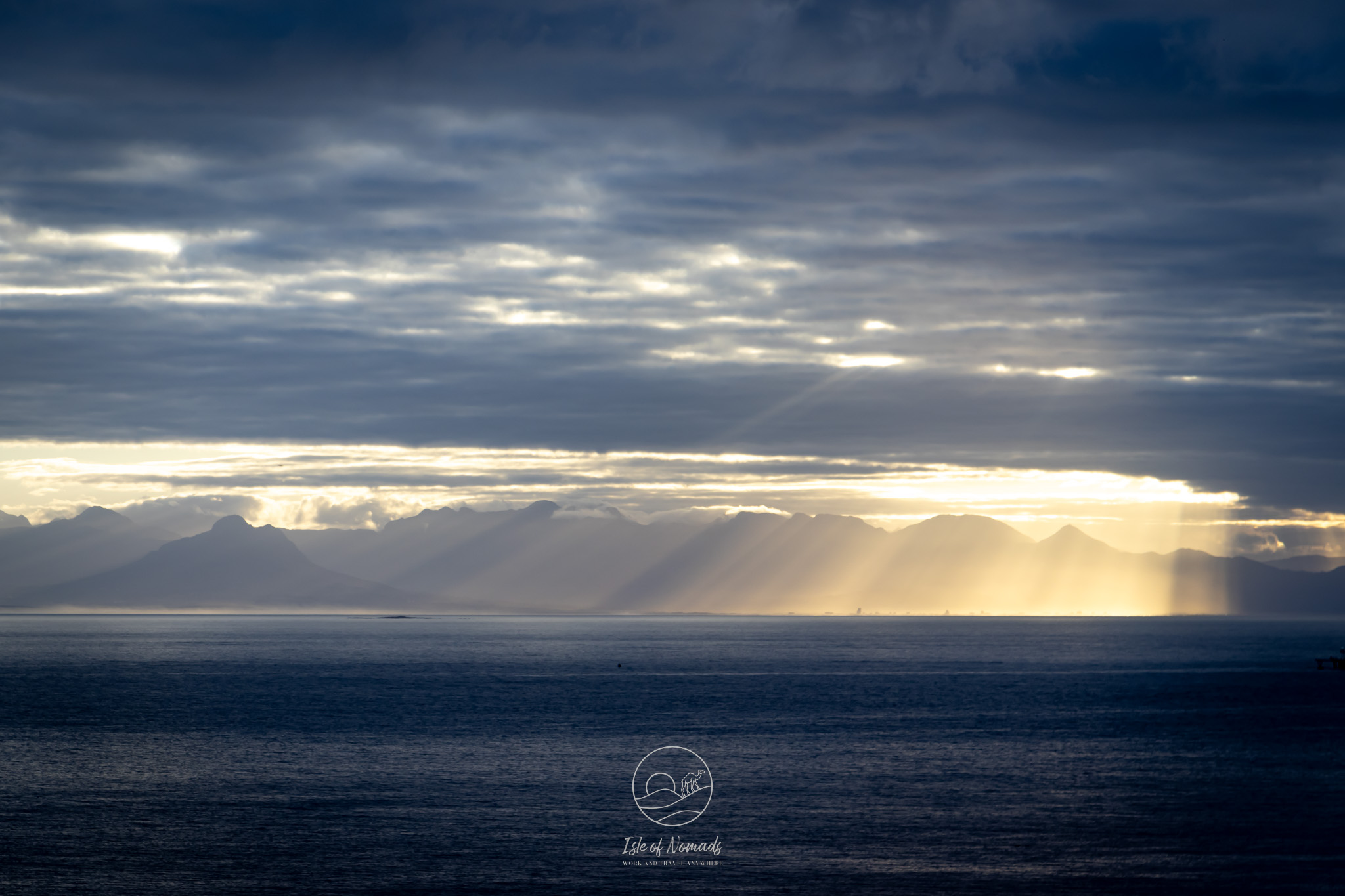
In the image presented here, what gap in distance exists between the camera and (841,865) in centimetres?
6512

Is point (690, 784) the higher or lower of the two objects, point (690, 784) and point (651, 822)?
the lower

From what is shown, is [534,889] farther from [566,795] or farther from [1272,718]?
[1272,718]

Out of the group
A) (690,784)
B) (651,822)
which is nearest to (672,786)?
(690,784)

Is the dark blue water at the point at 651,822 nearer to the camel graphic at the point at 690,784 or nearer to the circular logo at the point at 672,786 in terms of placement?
the circular logo at the point at 672,786

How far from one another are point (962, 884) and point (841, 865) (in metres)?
7.08

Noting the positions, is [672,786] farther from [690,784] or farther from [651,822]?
[651,822]

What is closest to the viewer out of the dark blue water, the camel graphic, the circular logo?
the dark blue water

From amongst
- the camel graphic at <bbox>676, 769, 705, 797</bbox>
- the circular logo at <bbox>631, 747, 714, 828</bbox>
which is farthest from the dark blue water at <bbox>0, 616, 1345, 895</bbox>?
the camel graphic at <bbox>676, 769, 705, 797</bbox>

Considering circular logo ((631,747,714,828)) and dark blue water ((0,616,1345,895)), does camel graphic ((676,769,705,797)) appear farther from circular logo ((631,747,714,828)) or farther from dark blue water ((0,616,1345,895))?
dark blue water ((0,616,1345,895))

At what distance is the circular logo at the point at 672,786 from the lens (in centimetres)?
7938

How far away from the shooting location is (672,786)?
8919cm

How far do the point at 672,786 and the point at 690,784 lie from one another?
1532mm

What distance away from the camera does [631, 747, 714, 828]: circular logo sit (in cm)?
7938

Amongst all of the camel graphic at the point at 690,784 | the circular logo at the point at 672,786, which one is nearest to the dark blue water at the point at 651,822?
the circular logo at the point at 672,786
